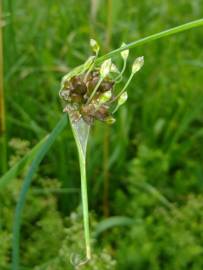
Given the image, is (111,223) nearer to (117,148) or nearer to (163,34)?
(117,148)

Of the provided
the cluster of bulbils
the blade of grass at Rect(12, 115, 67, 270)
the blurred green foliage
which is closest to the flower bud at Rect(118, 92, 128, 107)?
the cluster of bulbils

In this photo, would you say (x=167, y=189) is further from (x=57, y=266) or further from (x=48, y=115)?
(x=57, y=266)

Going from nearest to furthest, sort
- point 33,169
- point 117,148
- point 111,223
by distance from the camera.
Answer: point 33,169
point 111,223
point 117,148

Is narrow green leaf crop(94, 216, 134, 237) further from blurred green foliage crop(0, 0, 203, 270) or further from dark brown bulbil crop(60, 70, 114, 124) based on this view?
dark brown bulbil crop(60, 70, 114, 124)

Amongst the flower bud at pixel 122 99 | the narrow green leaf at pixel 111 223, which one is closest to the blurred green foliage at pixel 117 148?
the narrow green leaf at pixel 111 223

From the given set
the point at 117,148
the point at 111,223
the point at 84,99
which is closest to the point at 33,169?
the point at 84,99

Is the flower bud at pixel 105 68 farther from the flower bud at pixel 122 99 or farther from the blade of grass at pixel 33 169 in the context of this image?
the blade of grass at pixel 33 169
